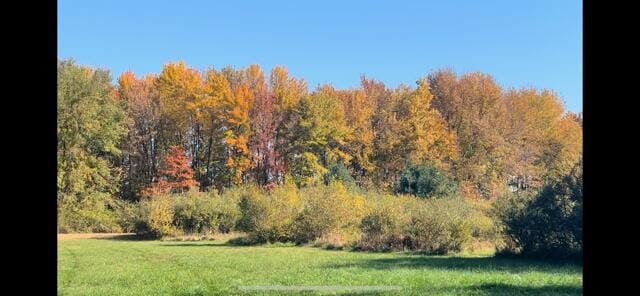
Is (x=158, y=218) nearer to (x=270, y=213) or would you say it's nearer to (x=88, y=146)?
(x=270, y=213)

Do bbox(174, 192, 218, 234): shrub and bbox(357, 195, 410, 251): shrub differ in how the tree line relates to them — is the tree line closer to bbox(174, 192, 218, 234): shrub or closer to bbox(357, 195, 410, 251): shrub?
bbox(174, 192, 218, 234): shrub

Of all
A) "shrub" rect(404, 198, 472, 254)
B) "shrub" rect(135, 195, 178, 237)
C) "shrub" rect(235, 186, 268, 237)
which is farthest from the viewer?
"shrub" rect(135, 195, 178, 237)

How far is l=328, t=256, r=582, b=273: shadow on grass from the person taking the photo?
1036 centimetres

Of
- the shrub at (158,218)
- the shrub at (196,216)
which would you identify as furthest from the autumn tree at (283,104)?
the shrub at (158,218)

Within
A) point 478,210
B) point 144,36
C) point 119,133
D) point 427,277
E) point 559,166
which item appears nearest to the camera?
point 427,277

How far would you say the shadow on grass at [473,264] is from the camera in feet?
34.0

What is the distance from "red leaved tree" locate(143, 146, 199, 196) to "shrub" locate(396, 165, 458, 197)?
9851 mm

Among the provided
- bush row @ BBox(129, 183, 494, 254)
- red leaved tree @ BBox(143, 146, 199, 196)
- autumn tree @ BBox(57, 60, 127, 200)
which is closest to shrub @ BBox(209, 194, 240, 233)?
bush row @ BBox(129, 183, 494, 254)

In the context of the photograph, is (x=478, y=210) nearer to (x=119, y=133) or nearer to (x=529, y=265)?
(x=529, y=265)

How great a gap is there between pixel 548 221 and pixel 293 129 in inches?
686

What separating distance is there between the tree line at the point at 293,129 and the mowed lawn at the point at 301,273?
12572 mm
